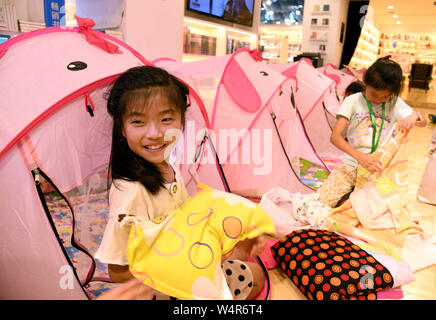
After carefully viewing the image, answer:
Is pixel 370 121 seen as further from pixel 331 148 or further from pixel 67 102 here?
pixel 67 102

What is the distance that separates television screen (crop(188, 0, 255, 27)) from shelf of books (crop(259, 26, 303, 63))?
2.01 metres

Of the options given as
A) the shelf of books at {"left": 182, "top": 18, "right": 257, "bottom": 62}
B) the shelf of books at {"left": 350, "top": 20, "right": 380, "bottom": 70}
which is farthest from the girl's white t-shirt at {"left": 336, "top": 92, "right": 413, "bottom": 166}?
the shelf of books at {"left": 350, "top": 20, "right": 380, "bottom": 70}

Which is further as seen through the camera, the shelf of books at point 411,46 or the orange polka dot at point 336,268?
the shelf of books at point 411,46

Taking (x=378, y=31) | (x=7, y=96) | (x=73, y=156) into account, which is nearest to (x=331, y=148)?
(x=73, y=156)

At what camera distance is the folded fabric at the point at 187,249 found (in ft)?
2.07

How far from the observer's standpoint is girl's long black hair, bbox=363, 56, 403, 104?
50.6 inches

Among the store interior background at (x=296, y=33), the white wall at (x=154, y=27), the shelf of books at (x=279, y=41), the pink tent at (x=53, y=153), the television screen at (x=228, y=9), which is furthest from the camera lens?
the shelf of books at (x=279, y=41)

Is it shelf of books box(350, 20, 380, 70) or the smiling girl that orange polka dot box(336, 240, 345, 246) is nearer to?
the smiling girl

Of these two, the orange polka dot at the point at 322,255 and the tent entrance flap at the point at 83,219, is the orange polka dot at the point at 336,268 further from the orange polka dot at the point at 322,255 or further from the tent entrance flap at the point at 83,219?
the tent entrance flap at the point at 83,219

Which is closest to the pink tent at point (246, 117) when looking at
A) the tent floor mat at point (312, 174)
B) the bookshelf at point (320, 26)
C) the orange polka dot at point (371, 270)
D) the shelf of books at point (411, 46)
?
the tent floor mat at point (312, 174)

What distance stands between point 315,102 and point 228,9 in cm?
173

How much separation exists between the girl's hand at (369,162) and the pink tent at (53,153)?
3.34 feet

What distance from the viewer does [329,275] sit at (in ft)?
3.26

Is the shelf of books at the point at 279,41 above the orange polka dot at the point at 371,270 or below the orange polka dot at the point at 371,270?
above
